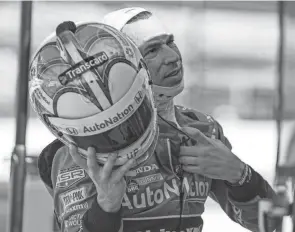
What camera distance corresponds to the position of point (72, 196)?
1057mm

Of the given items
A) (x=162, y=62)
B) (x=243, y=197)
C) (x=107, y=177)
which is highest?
(x=162, y=62)

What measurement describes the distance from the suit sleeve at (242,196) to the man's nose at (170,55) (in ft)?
0.55

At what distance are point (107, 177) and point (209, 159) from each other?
213 mm

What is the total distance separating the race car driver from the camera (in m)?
1.08

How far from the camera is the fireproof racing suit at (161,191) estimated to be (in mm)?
1060

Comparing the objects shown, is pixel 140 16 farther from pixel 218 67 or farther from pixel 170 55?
pixel 218 67

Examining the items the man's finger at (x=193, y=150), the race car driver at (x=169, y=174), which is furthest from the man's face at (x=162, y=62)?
the man's finger at (x=193, y=150)

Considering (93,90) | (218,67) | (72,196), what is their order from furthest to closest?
(218,67) → (72,196) → (93,90)

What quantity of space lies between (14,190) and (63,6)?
1.14 feet

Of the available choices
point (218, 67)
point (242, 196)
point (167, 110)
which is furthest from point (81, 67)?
point (218, 67)

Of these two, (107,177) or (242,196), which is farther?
(242,196)

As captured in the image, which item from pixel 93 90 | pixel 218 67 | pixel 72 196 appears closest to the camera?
pixel 93 90

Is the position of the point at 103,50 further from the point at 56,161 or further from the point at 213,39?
the point at 213,39

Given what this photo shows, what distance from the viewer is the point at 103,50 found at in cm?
94
